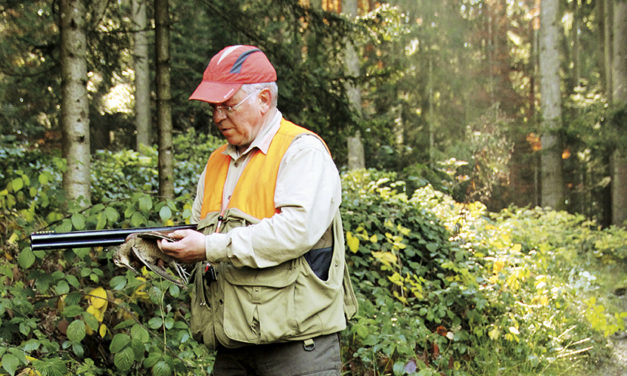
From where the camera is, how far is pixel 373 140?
283 inches

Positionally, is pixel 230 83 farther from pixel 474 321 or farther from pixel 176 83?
pixel 176 83

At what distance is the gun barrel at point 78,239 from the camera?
2.29 metres

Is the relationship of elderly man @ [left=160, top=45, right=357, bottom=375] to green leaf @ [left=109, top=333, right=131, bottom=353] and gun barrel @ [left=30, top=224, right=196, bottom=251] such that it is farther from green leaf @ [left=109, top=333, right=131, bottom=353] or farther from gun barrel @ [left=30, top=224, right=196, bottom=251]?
green leaf @ [left=109, top=333, right=131, bottom=353]

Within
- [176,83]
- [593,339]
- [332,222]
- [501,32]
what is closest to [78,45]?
[332,222]

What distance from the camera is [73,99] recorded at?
483 cm

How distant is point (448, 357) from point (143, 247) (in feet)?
10.7

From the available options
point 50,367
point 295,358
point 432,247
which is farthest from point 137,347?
point 432,247

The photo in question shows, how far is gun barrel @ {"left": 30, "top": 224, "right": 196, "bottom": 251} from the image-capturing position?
2.29 m

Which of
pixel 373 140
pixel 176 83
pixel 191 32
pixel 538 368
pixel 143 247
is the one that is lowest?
pixel 538 368

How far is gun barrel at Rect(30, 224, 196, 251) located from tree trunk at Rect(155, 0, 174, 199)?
324 cm

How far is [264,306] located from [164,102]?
379 centimetres

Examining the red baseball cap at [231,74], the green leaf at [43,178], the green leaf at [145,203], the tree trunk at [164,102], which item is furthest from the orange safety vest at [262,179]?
the tree trunk at [164,102]

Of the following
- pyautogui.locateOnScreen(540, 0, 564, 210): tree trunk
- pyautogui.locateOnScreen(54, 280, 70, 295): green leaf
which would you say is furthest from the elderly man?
pyautogui.locateOnScreen(540, 0, 564, 210): tree trunk

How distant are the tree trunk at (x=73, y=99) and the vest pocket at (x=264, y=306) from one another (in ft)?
10.0
